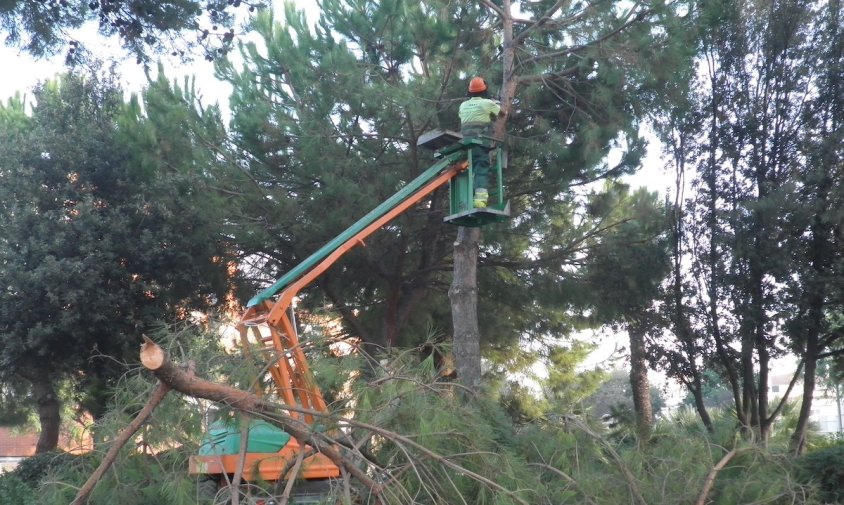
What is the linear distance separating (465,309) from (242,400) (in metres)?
5.62

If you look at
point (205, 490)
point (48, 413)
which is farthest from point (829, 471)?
point (48, 413)

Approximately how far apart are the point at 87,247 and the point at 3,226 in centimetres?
128

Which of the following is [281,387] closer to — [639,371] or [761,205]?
[761,205]

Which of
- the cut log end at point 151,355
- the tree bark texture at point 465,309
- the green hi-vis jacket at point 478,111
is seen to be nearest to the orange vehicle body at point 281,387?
the cut log end at point 151,355

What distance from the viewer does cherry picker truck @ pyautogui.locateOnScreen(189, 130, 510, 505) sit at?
16.7 feet

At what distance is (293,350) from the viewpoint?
5.19 m

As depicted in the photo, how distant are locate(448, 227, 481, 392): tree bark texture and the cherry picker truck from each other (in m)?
A: 1.46

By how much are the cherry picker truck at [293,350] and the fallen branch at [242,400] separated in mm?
176

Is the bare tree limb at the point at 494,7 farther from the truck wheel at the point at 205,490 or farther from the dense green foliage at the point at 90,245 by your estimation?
the truck wheel at the point at 205,490

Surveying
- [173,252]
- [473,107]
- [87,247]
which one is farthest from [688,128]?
[87,247]

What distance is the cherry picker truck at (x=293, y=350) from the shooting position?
5082 millimetres

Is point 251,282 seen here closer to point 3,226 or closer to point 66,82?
point 3,226

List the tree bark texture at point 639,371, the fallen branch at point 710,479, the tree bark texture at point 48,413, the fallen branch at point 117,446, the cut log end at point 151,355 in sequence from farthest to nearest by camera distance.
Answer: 1. the tree bark texture at point 48,413
2. the tree bark texture at point 639,371
3. the fallen branch at point 710,479
4. the fallen branch at point 117,446
5. the cut log end at point 151,355

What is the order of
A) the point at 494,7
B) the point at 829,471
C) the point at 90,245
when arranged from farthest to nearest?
the point at 90,245
the point at 494,7
the point at 829,471
